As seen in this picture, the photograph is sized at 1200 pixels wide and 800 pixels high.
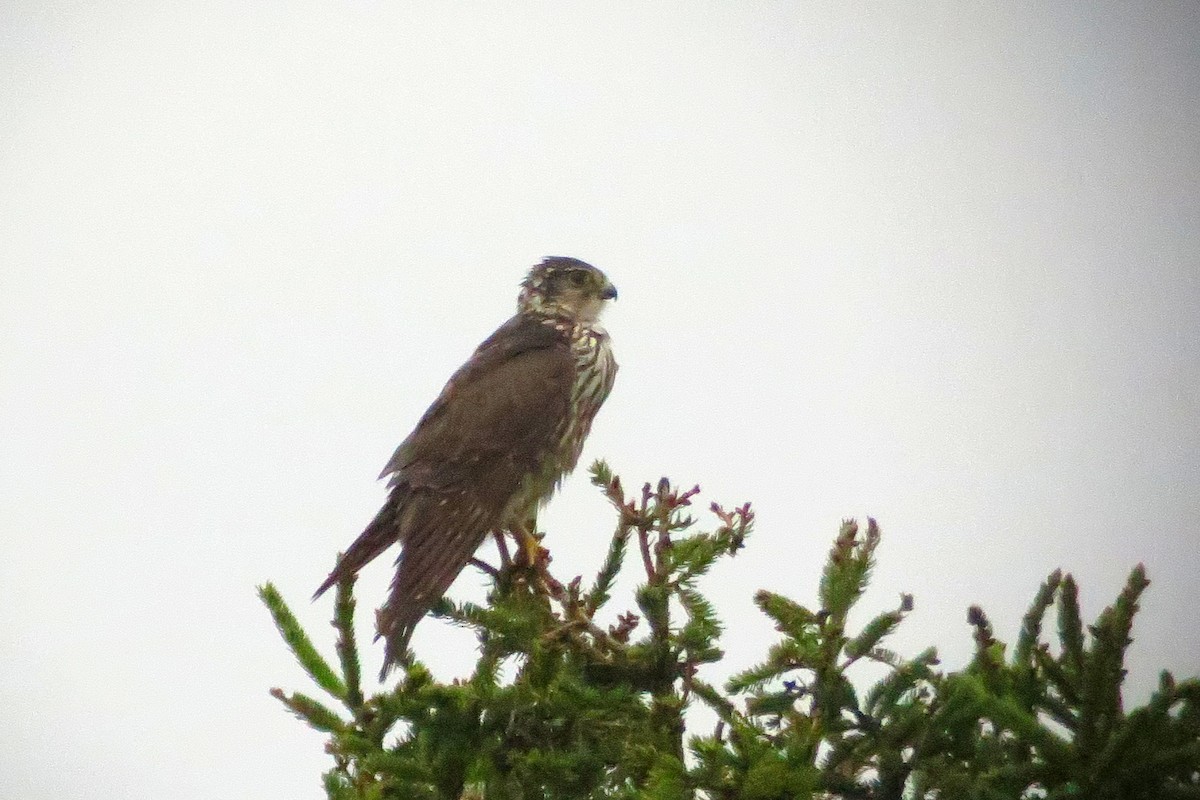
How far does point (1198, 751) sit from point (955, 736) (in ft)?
1.70

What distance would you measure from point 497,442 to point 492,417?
0.14 metres

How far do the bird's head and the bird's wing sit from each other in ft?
2.01

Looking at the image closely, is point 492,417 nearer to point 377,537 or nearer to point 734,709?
point 377,537

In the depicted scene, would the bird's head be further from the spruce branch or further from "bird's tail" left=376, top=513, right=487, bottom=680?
the spruce branch

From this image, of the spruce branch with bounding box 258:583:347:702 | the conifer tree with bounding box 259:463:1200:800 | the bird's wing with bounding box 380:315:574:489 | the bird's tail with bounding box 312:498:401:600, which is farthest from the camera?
the bird's wing with bounding box 380:315:574:489

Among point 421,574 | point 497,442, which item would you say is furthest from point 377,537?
point 497,442

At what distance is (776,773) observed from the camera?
7.54ft

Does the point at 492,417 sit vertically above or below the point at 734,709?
above

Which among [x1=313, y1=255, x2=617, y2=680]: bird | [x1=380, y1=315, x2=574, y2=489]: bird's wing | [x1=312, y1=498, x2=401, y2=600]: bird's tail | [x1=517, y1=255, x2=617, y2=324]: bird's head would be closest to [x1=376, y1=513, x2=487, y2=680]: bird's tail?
[x1=313, y1=255, x2=617, y2=680]: bird

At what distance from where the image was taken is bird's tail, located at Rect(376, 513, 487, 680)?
390 centimetres

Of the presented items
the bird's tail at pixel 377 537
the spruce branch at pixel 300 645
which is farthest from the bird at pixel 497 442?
the spruce branch at pixel 300 645

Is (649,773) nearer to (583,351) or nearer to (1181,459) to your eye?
(583,351)

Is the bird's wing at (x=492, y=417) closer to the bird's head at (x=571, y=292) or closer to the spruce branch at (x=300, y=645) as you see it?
the bird's head at (x=571, y=292)

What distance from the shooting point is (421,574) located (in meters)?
4.40
